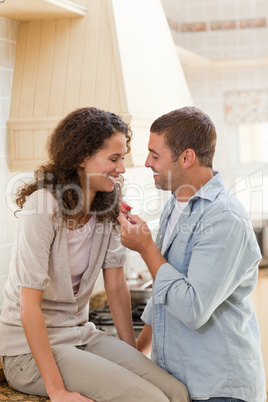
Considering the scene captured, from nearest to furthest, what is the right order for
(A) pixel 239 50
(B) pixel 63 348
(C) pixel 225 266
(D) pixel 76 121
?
(C) pixel 225 266
(B) pixel 63 348
(D) pixel 76 121
(A) pixel 239 50

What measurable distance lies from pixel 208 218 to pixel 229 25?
3.62 metres

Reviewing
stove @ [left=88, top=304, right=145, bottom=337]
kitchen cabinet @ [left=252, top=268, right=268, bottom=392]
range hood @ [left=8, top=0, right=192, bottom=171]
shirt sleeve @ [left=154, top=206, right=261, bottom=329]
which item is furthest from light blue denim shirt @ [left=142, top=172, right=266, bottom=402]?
kitchen cabinet @ [left=252, top=268, right=268, bottom=392]

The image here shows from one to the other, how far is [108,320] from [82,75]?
112cm

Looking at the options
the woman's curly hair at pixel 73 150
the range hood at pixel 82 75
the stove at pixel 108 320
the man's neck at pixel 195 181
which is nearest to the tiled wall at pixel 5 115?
the range hood at pixel 82 75

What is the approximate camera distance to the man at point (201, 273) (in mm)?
1503

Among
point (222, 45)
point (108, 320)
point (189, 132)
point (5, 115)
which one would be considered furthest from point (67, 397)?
point (222, 45)

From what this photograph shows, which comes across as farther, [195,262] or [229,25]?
[229,25]

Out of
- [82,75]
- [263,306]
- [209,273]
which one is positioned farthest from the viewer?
[263,306]

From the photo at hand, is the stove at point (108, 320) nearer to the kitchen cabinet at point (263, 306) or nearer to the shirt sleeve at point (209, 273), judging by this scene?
the shirt sleeve at point (209, 273)

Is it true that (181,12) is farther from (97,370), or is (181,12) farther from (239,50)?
(97,370)

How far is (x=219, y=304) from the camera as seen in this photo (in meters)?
1.55

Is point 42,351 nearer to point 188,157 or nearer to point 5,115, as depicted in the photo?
point 188,157

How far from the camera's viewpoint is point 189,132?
1629mm

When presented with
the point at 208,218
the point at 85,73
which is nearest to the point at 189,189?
the point at 208,218
